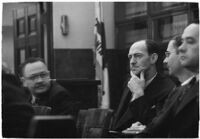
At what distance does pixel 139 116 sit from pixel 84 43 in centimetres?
35

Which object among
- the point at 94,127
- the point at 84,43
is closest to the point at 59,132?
the point at 94,127

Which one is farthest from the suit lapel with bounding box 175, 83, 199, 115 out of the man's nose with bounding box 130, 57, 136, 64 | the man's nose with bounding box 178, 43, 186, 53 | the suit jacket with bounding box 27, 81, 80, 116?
the suit jacket with bounding box 27, 81, 80, 116

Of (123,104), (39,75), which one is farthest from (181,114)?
(39,75)

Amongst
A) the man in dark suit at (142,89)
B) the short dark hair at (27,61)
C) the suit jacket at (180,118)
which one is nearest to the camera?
the suit jacket at (180,118)

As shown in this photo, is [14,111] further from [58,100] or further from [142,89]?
[142,89]

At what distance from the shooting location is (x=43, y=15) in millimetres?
1758

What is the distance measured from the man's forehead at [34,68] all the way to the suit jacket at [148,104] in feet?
1.08

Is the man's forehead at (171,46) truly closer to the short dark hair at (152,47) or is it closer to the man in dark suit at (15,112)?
the short dark hair at (152,47)

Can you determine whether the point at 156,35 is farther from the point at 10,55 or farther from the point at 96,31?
the point at 10,55

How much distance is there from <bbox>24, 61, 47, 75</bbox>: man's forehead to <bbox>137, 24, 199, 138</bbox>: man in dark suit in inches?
17.4

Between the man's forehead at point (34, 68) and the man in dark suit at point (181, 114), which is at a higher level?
the man's forehead at point (34, 68)

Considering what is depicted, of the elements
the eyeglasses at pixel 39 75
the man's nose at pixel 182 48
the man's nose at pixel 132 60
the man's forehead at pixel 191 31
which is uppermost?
the man's forehead at pixel 191 31

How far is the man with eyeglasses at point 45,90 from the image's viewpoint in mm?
1703

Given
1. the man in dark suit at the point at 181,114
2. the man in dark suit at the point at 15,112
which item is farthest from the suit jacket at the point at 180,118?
the man in dark suit at the point at 15,112
